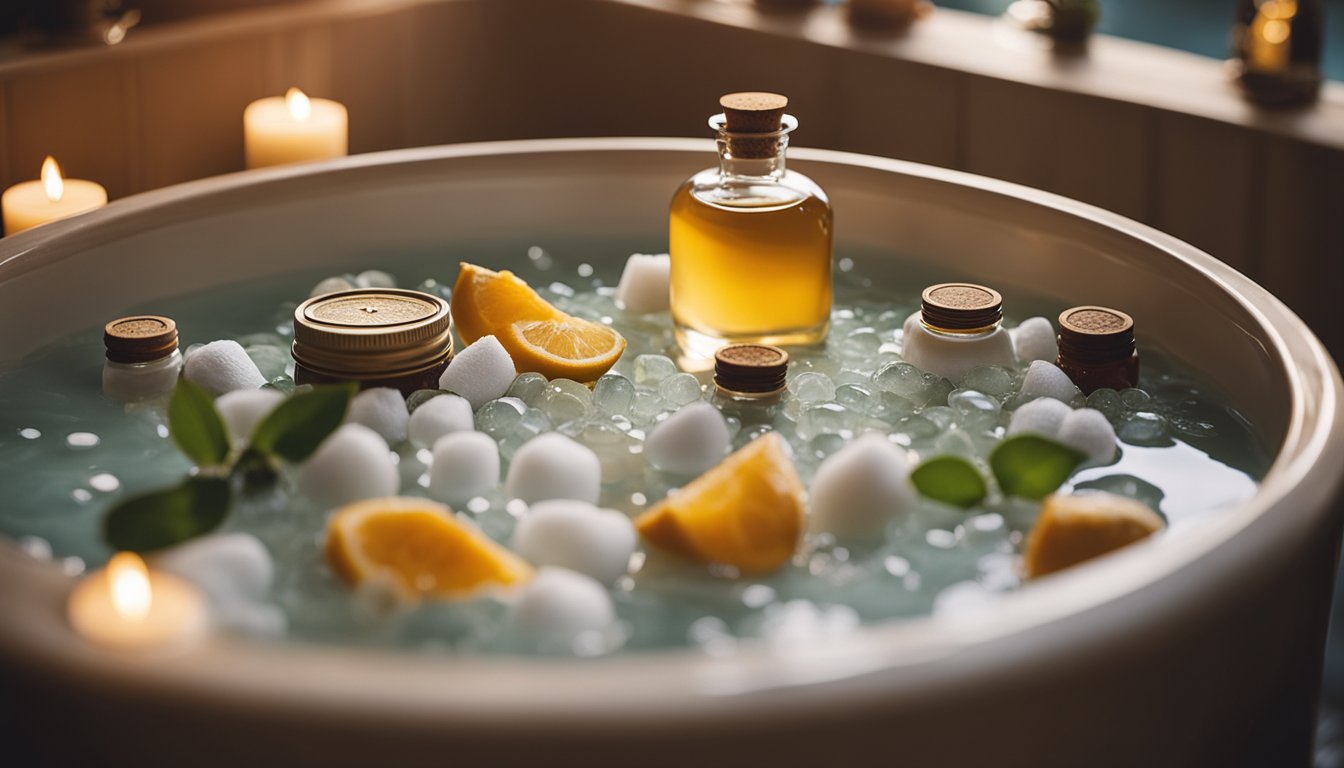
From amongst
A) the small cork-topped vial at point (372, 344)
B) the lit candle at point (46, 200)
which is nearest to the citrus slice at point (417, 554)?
the small cork-topped vial at point (372, 344)

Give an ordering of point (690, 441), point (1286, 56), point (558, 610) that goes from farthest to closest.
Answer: point (1286, 56), point (690, 441), point (558, 610)

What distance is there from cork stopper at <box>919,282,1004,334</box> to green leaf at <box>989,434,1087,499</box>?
0.76 feet

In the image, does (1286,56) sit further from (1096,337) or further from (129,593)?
(129,593)

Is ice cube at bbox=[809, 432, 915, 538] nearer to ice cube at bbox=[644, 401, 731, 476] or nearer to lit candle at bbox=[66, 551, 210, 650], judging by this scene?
ice cube at bbox=[644, 401, 731, 476]

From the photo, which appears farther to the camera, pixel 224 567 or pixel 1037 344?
pixel 1037 344

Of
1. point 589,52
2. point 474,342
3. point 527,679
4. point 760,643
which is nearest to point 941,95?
point 589,52

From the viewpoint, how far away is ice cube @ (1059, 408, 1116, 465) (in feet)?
3.23

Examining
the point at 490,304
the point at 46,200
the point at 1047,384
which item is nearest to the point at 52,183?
the point at 46,200

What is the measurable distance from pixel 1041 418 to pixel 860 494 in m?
0.20

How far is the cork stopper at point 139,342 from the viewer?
44.1 inches

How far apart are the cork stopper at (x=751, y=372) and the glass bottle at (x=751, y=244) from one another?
0.13 meters

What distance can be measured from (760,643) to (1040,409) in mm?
372

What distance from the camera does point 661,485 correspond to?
976 millimetres

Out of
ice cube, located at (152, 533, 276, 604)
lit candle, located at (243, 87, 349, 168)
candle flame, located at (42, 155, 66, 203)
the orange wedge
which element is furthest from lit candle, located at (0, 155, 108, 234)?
ice cube, located at (152, 533, 276, 604)
